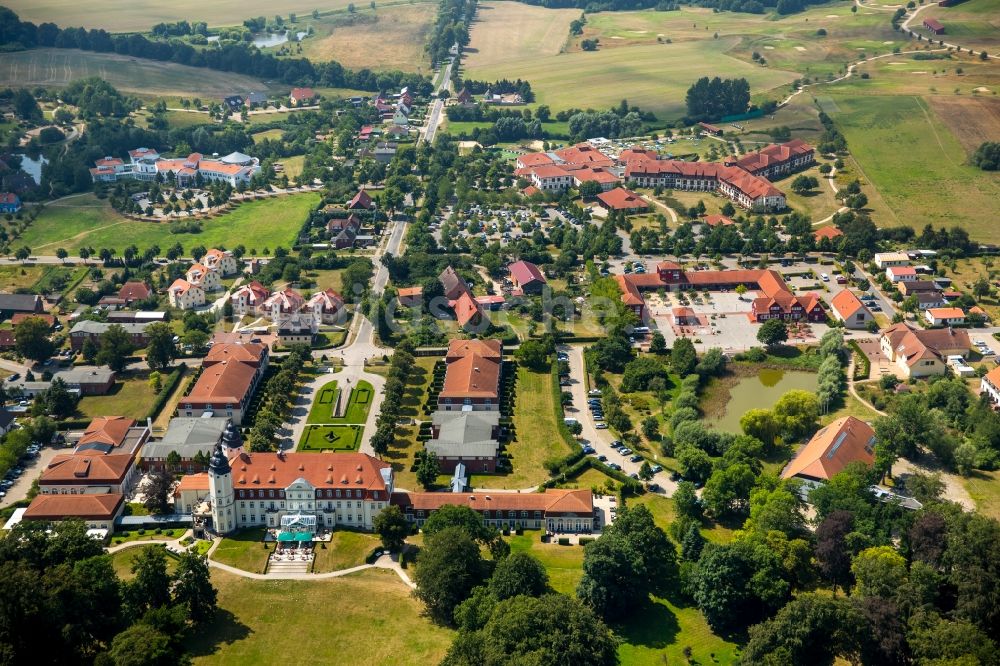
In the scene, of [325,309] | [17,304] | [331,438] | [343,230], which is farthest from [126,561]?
[343,230]

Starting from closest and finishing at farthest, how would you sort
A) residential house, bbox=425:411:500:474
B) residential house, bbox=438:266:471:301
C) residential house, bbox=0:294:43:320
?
1. residential house, bbox=425:411:500:474
2. residential house, bbox=0:294:43:320
3. residential house, bbox=438:266:471:301

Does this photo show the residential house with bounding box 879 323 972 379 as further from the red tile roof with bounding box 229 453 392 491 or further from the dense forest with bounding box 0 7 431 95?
the dense forest with bounding box 0 7 431 95

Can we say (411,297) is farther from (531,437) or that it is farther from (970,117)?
(970,117)

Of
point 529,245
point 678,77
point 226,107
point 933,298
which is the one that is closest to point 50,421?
point 529,245

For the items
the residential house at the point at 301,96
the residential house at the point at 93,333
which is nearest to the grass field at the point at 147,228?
the residential house at the point at 93,333

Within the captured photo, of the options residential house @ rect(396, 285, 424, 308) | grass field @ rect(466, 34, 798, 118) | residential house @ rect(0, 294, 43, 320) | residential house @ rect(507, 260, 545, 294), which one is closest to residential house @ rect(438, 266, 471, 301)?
residential house @ rect(396, 285, 424, 308)

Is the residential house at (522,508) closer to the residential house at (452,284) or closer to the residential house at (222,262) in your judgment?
the residential house at (452,284)
